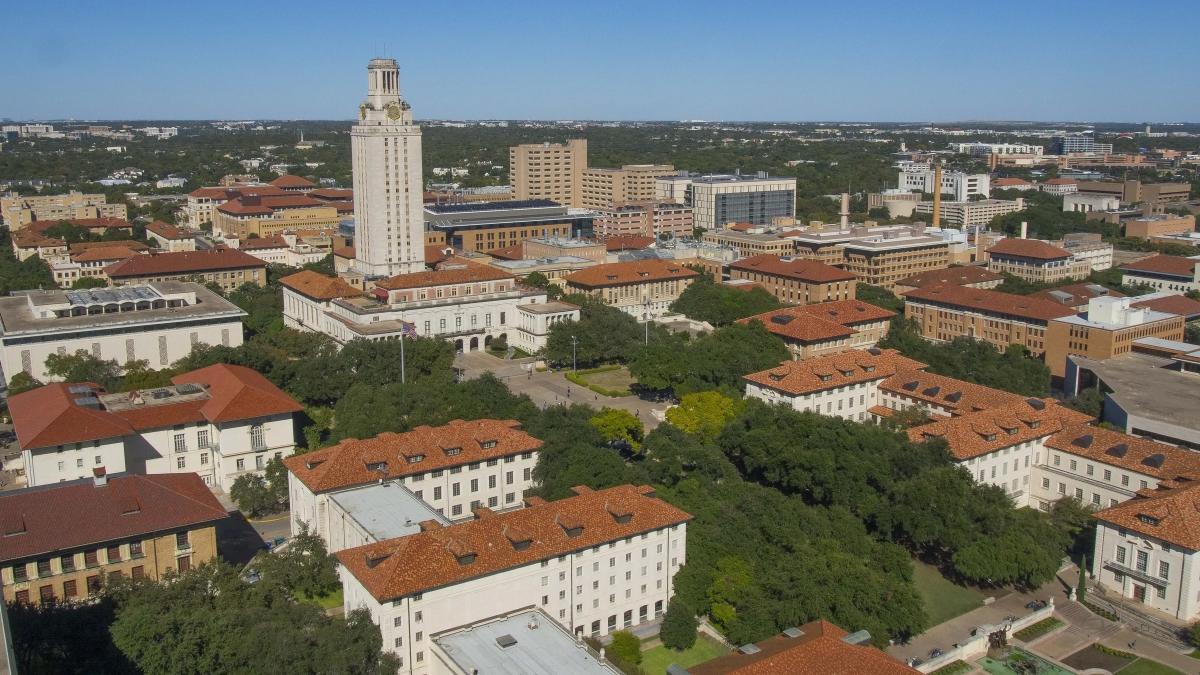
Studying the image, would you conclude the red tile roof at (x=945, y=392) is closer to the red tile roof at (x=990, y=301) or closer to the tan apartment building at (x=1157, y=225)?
the red tile roof at (x=990, y=301)

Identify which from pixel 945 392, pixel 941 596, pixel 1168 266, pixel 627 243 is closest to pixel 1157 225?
pixel 1168 266

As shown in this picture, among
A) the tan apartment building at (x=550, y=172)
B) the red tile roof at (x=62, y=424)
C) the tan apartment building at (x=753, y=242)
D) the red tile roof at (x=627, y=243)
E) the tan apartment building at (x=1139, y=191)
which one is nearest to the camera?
the red tile roof at (x=62, y=424)

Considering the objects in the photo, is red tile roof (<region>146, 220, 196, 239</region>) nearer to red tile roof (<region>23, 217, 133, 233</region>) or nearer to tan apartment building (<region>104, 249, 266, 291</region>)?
red tile roof (<region>23, 217, 133, 233</region>)

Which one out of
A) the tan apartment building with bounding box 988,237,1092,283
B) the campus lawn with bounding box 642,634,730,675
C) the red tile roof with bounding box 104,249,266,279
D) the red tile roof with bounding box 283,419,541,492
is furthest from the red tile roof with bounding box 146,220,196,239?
the campus lawn with bounding box 642,634,730,675

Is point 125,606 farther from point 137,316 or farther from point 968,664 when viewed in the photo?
point 137,316

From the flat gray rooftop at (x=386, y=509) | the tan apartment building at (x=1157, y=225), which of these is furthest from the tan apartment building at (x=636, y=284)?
the tan apartment building at (x=1157, y=225)
